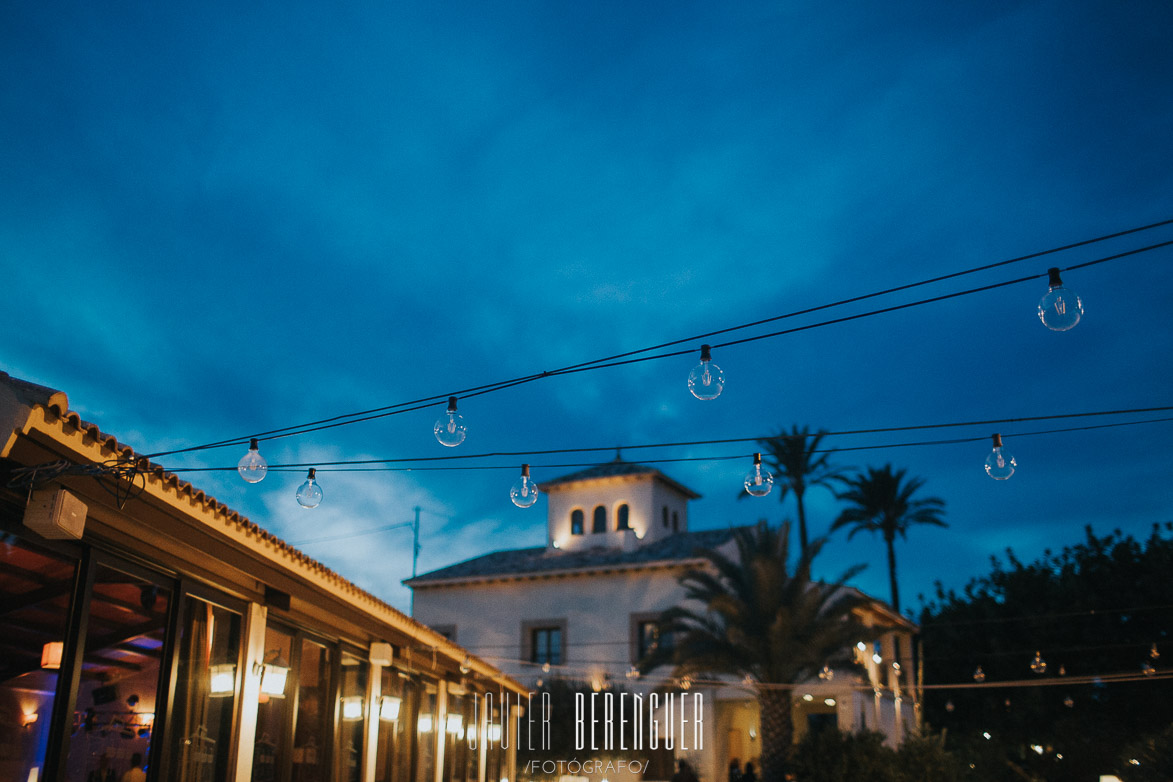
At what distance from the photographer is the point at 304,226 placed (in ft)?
62.9

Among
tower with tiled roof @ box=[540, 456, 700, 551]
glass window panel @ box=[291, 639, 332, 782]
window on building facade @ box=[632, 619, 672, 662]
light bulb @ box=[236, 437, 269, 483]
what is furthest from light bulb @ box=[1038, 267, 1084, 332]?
tower with tiled roof @ box=[540, 456, 700, 551]

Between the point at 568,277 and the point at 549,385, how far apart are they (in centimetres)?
672

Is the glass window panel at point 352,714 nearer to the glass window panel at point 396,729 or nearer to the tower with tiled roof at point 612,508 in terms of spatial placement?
the glass window panel at point 396,729

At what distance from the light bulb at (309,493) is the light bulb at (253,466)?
94 centimetres

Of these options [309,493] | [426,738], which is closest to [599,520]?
[426,738]

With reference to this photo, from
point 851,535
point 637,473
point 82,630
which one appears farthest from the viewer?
point 851,535

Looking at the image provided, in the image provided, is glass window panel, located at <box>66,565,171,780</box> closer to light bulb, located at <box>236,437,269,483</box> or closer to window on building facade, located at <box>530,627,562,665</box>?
light bulb, located at <box>236,437,269,483</box>

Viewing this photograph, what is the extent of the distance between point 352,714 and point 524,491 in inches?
193

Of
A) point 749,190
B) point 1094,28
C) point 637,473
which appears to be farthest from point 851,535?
point 1094,28

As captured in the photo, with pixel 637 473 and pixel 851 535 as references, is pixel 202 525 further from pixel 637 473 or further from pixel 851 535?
pixel 851 535

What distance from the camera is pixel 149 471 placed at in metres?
6.39

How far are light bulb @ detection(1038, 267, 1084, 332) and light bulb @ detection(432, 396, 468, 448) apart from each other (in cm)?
435

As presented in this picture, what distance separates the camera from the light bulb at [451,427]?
7711 millimetres

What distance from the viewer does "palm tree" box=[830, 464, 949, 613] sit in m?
40.2
